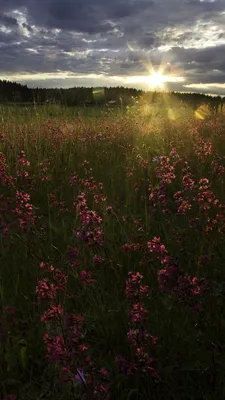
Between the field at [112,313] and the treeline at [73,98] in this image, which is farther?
the treeline at [73,98]

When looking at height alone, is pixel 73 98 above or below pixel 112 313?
Answer: above

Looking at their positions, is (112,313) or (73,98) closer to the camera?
(112,313)

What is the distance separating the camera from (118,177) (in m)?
5.61

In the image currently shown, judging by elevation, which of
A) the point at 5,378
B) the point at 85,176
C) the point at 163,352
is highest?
the point at 85,176

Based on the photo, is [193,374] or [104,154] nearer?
[193,374]

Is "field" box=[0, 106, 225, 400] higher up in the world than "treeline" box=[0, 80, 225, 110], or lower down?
lower down

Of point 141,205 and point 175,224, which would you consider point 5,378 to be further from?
point 141,205

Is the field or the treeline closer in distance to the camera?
the field

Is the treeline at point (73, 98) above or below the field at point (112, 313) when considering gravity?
above

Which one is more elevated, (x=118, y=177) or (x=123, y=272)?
(x=118, y=177)

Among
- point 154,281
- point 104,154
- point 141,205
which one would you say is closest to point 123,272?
point 154,281

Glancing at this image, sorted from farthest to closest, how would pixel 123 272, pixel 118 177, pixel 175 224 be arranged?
pixel 118 177, pixel 175 224, pixel 123 272

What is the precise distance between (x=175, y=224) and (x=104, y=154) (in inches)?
129

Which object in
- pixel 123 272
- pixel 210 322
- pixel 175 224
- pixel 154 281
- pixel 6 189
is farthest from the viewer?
pixel 6 189
